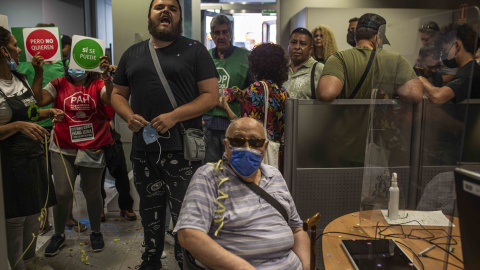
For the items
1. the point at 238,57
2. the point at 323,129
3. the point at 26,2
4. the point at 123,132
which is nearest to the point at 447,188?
the point at 323,129

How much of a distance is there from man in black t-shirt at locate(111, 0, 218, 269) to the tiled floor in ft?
2.36

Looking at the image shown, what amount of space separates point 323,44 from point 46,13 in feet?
13.0

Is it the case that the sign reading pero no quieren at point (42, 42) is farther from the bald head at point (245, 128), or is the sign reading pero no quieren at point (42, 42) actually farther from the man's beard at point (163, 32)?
the bald head at point (245, 128)

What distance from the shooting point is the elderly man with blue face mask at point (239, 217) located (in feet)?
4.82

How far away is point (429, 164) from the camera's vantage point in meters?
1.79

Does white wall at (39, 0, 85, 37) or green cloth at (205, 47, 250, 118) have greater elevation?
white wall at (39, 0, 85, 37)

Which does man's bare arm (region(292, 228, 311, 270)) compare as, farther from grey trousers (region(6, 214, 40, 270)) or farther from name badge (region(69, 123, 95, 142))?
name badge (region(69, 123, 95, 142))

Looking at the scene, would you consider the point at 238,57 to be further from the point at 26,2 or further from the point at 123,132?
the point at 26,2

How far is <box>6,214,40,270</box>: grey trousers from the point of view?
2328 mm

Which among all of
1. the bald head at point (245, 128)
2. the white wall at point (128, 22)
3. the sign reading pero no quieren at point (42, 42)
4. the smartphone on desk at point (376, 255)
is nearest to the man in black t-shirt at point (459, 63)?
the smartphone on desk at point (376, 255)

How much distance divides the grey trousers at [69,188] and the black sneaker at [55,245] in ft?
0.14

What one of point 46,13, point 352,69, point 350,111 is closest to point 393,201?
point 350,111

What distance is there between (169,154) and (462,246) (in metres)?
1.62

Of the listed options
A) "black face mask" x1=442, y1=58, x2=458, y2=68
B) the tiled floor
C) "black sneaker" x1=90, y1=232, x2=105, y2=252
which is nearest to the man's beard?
"black face mask" x1=442, y1=58, x2=458, y2=68
